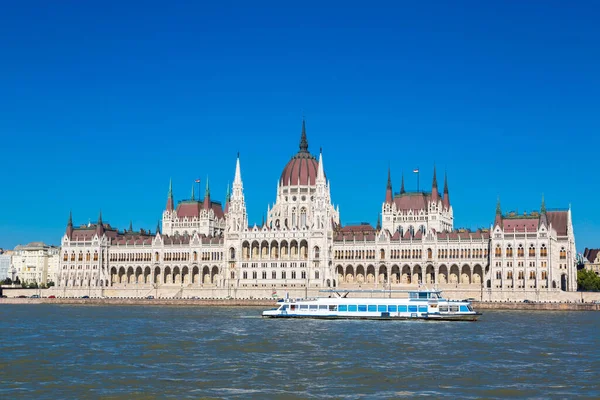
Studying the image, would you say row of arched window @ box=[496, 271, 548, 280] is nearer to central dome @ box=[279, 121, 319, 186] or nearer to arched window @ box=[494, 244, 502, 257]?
arched window @ box=[494, 244, 502, 257]

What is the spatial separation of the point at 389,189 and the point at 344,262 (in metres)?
21.8

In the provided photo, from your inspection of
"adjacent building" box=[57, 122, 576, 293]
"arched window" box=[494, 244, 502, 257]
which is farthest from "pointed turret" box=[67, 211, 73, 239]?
"arched window" box=[494, 244, 502, 257]

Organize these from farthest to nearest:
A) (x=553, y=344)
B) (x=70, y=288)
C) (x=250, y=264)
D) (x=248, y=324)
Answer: (x=70, y=288) < (x=250, y=264) < (x=248, y=324) < (x=553, y=344)

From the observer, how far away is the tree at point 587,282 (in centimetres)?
15788

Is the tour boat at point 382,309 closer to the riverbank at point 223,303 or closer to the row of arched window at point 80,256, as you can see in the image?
the riverbank at point 223,303

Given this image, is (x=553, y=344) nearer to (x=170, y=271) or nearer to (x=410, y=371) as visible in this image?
(x=410, y=371)

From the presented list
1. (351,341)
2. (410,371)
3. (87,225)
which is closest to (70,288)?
(87,225)

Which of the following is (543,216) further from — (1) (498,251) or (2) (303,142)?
(2) (303,142)

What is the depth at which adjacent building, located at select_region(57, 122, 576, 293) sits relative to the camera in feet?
484

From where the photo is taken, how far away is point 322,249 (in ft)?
522

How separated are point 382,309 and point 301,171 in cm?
7671

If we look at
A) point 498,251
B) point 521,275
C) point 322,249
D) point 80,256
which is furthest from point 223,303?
point 521,275

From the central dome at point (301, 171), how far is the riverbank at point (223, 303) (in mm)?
33780

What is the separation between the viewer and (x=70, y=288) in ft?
572
